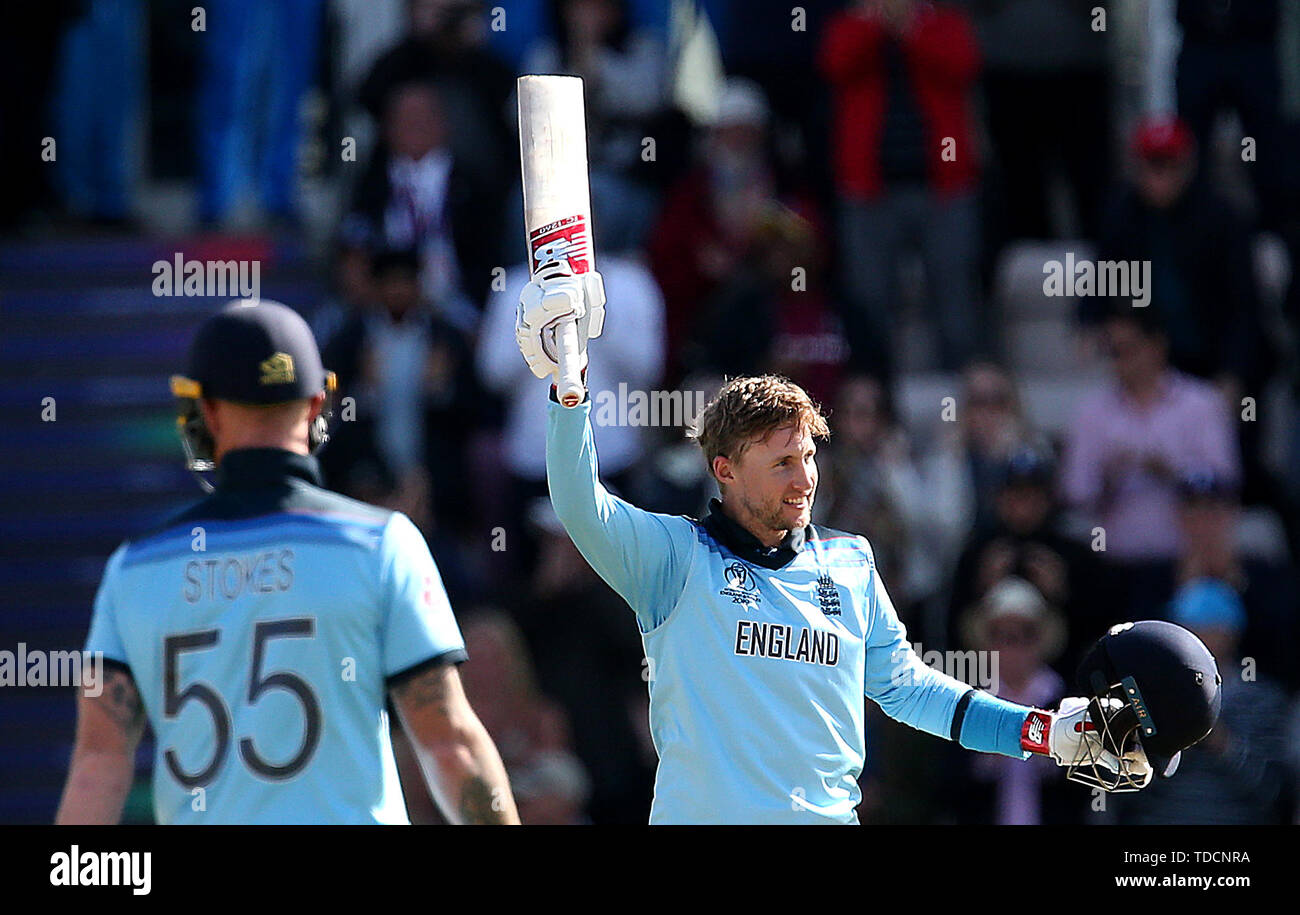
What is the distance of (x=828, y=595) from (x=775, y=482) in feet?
0.91

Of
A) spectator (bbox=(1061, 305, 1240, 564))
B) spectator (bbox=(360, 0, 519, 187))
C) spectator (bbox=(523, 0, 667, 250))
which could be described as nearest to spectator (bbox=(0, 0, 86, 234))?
spectator (bbox=(360, 0, 519, 187))

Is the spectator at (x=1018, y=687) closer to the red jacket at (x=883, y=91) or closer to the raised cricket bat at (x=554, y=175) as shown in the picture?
the red jacket at (x=883, y=91)

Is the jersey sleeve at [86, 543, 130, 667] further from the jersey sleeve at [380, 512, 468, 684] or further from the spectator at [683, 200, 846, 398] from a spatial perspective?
the spectator at [683, 200, 846, 398]

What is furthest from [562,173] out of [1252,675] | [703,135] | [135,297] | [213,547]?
[135,297]

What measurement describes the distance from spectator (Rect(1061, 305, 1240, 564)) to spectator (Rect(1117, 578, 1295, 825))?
0.56 meters

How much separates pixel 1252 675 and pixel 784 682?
13.7ft

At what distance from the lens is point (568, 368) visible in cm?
479

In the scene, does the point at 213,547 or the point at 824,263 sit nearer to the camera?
the point at 213,547

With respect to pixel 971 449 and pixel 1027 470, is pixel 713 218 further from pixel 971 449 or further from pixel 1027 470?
pixel 1027 470

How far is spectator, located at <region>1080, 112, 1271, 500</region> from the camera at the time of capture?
31.8 feet

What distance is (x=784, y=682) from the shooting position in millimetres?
4883

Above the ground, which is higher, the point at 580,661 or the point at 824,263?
the point at 824,263

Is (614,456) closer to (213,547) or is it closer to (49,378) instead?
(49,378)

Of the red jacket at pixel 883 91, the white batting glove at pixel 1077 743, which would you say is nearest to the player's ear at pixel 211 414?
the white batting glove at pixel 1077 743
